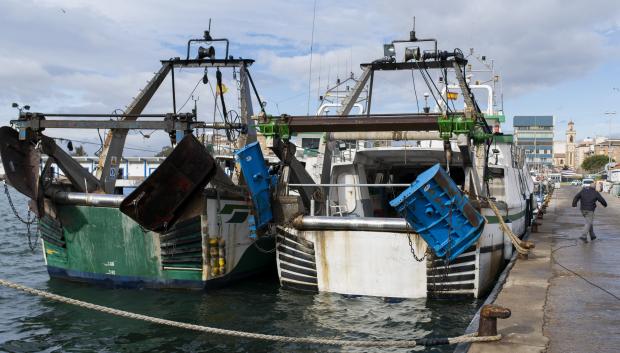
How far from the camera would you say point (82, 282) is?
11.8 meters

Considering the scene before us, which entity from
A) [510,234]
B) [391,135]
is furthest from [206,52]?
[510,234]

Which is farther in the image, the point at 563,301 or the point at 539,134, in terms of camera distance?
the point at 539,134

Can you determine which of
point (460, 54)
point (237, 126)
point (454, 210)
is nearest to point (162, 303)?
point (237, 126)

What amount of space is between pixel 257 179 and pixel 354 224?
6.14ft

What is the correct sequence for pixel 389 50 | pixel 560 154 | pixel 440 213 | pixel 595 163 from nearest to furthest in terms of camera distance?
pixel 440 213
pixel 389 50
pixel 595 163
pixel 560 154

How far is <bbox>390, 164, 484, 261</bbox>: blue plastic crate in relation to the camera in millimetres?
8789

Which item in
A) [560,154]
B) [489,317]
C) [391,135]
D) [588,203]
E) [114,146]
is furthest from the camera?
[560,154]

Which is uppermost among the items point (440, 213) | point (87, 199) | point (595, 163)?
point (87, 199)

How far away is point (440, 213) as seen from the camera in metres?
9.05

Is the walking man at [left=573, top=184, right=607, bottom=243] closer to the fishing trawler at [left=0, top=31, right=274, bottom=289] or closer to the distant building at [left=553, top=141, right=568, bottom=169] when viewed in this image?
the fishing trawler at [left=0, top=31, right=274, bottom=289]

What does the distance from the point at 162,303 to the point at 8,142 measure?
4.23 meters

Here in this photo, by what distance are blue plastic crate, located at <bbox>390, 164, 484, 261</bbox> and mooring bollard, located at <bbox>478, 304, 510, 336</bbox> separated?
2907 millimetres

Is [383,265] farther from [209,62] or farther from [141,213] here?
[209,62]

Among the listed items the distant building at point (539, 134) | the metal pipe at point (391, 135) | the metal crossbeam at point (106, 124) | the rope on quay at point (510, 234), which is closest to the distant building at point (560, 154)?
the distant building at point (539, 134)
